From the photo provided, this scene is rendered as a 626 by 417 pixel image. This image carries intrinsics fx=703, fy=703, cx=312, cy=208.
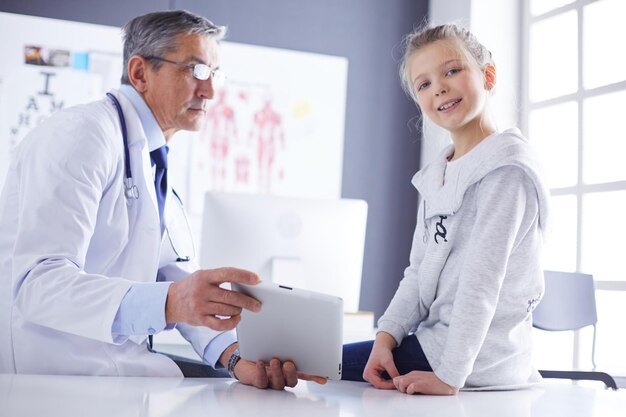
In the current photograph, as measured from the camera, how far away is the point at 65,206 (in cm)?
138

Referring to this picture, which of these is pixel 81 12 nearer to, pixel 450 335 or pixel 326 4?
pixel 326 4

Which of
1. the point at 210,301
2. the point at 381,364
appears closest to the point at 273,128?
the point at 381,364

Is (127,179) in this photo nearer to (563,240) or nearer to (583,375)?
(583,375)

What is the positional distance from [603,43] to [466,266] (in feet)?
10.5

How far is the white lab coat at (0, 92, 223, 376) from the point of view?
51.4 inches

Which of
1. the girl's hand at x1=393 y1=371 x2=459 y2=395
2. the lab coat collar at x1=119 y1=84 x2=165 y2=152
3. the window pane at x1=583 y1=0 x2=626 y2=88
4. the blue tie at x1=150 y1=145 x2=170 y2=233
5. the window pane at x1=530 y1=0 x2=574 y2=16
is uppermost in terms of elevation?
the window pane at x1=530 y1=0 x2=574 y2=16

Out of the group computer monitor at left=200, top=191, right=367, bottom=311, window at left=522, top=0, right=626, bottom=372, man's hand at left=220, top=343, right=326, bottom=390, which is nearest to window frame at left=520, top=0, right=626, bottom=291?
window at left=522, top=0, right=626, bottom=372

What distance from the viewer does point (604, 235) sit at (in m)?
3.94

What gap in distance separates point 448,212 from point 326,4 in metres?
3.66

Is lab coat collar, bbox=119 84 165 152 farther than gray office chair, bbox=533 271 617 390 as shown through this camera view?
No

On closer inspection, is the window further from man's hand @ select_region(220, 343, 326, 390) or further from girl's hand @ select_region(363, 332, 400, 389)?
man's hand @ select_region(220, 343, 326, 390)

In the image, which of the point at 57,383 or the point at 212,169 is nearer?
the point at 57,383

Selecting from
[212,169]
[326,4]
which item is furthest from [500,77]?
[212,169]

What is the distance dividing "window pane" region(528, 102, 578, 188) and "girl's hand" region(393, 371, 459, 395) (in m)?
3.22
